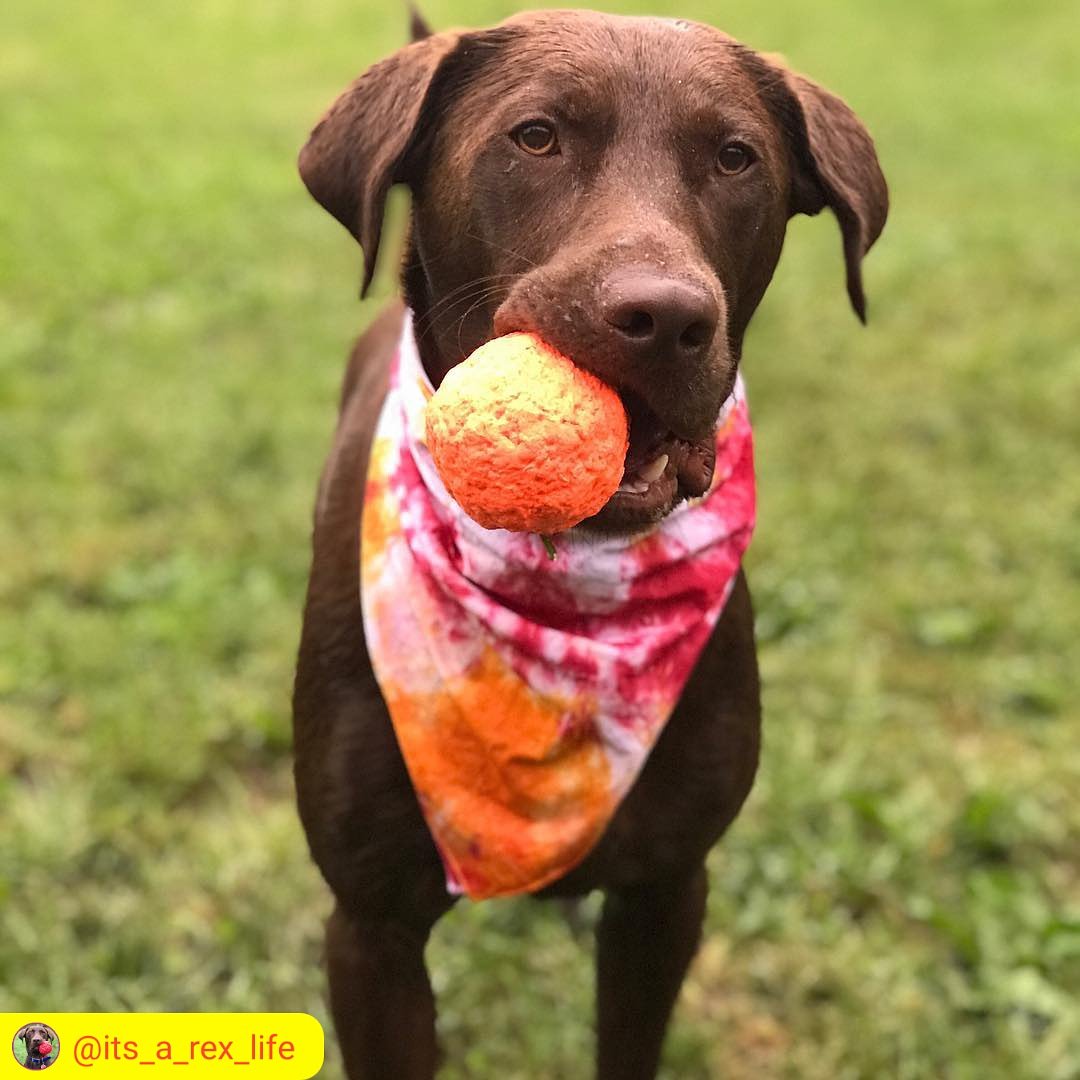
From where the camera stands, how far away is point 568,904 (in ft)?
12.0

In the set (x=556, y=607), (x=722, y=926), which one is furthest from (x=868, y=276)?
(x=556, y=607)

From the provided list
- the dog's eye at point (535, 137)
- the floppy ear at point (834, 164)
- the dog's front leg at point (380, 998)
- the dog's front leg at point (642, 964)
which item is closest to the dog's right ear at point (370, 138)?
the dog's eye at point (535, 137)

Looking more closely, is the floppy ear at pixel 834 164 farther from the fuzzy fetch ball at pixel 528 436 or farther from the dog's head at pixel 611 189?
the fuzzy fetch ball at pixel 528 436

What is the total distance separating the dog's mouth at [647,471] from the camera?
220cm

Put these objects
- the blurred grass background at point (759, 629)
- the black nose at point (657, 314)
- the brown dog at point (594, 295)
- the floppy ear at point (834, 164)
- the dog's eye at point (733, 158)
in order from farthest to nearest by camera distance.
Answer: the blurred grass background at point (759, 629) < the floppy ear at point (834, 164) < the dog's eye at point (733, 158) < the brown dog at point (594, 295) < the black nose at point (657, 314)

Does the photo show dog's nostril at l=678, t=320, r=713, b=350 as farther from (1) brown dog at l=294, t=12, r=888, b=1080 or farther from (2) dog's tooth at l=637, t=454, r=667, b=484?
(2) dog's tooth at l=637, t=454, r=667, b=484

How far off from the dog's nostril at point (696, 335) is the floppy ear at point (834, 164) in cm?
64

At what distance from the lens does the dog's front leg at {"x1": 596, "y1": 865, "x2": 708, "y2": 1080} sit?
2852mm

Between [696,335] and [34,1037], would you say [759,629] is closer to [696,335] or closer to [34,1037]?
[34,1037]

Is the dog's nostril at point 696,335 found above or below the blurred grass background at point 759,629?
above

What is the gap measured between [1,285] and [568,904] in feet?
15.8

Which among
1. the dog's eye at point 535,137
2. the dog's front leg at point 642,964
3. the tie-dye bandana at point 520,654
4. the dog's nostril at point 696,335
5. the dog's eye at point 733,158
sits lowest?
the dog's front leg at point 642,964

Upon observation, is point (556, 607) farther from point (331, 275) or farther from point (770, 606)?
point (331, 275)

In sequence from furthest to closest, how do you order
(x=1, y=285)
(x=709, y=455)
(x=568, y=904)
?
(x=1, y=285) < (x=568, y=904) < (x=709, y=455)
